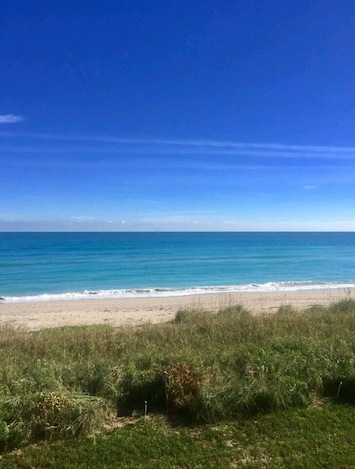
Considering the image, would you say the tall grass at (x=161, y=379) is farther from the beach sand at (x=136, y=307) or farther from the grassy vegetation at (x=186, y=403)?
the beach sand at (x=136, y=307)

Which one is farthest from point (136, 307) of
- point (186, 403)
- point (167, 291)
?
point (186, 403)

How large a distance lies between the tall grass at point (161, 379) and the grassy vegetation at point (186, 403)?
16 millimetres

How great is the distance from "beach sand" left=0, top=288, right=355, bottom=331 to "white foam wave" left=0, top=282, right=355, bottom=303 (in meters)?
1.57

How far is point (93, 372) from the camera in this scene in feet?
20.8

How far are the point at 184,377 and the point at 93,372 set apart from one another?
1.56 m

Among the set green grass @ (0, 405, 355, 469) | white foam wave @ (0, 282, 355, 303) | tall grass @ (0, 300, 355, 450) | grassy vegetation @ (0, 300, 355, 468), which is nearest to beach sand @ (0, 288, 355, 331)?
white foam wave @ (0, 282, 355, 303)

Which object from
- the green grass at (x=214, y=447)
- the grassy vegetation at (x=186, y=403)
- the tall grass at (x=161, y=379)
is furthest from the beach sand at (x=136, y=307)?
the green grass at (x=214, y=447)

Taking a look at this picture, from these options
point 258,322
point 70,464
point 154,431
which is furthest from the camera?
point 258,322

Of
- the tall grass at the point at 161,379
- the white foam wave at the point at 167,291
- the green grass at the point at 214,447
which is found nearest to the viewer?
the green grass at the point at 214,447

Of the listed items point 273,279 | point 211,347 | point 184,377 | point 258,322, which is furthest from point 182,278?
point 184,377

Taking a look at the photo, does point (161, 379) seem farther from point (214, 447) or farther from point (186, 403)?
point (214, 447)

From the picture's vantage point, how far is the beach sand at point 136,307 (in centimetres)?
1781

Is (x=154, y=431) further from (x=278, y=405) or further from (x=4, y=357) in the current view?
(x=4, y=357)

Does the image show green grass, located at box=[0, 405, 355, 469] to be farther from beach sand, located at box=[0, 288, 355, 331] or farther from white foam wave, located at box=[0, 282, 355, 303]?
white foam wave, located at box=[0, 282, 355, 303]
